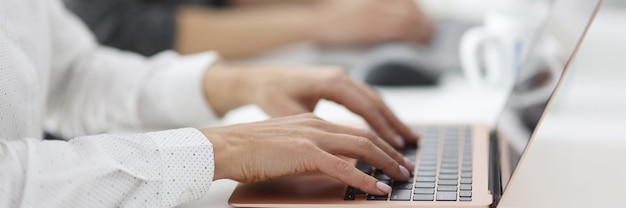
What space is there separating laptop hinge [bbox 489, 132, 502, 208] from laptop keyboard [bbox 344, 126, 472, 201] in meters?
0.02

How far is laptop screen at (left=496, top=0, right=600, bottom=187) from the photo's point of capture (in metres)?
0.93

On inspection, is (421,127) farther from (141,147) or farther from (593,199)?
(141,147)

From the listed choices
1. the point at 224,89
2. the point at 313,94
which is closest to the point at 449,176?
the point at 313,94

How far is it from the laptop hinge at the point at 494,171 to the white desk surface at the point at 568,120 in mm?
12

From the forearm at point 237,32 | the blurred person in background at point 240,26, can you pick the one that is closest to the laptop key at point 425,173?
the blurred person in background at point 240,26

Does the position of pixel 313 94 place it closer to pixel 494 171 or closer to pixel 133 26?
pixel 494 171

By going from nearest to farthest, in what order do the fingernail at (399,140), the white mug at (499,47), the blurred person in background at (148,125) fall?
the blurred person in background at (148,125), the fingernail at (399,140), the white mug at (499,47)

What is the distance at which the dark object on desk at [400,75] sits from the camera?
1329 millimetres

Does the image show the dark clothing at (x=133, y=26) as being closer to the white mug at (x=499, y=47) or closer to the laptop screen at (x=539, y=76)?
the white mug at (x=499, y=47)

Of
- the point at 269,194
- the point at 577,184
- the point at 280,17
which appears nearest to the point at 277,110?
the point at 269,194

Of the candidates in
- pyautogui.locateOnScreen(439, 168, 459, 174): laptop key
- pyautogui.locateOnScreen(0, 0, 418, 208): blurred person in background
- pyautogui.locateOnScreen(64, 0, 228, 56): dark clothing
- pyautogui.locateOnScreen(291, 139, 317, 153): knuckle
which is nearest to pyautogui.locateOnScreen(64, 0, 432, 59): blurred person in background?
pyautogui.locateOnScreen(64, 0, 228, 56): dark clothing

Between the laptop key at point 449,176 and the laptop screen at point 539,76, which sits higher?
the laptop screen at point 539,76

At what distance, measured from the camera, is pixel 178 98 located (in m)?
1.16

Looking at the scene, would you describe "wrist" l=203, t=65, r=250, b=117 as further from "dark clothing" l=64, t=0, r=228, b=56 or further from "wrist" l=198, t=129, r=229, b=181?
"dark clothing" l=64, t=0, r=228, b=56
